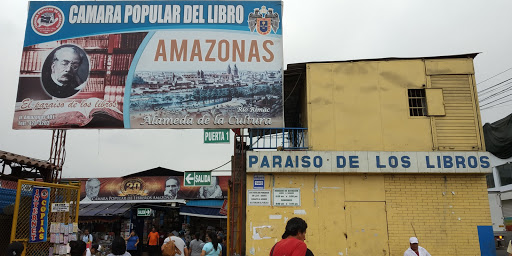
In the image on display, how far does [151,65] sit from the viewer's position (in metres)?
12.5

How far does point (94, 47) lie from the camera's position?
499 inches

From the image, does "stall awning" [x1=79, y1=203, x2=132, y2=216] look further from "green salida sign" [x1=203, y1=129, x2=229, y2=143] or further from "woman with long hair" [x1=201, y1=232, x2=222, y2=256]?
"woman with long hair" [x1=201, y1=232, x2=222, y2=256]

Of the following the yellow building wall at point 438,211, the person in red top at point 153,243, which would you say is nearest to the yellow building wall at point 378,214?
the yellow building wall at point 438,211

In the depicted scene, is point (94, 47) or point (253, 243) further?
point (94, 47)

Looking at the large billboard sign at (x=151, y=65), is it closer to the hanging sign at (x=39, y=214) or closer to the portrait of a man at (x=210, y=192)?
the hanging sign at (x=39, y=214)

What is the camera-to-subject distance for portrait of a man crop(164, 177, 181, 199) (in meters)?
24.7

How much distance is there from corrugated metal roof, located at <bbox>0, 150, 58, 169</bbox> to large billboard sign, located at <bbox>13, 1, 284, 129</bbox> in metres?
1.30

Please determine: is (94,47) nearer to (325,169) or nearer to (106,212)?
(325,169)

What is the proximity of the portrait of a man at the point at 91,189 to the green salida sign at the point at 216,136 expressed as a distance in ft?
53.3

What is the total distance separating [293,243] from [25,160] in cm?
907

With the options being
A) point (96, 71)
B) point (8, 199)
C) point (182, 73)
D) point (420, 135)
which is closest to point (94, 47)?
point (96, 71)

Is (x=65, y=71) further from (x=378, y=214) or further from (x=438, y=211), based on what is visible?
(x=438, y=211)

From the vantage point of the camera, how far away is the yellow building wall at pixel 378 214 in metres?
10.7

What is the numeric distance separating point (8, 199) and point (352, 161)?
993cm
